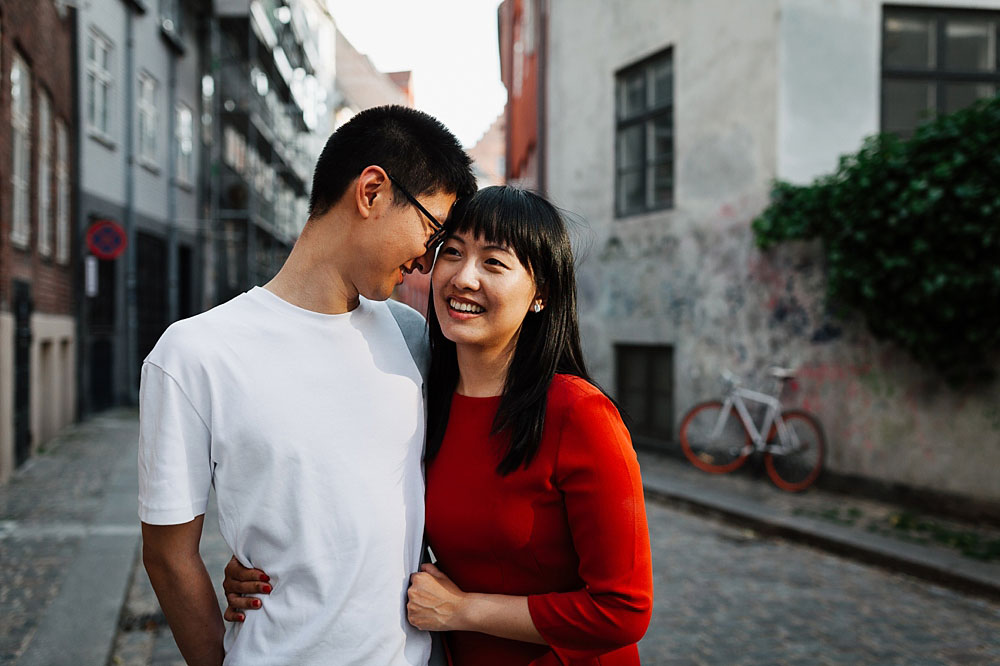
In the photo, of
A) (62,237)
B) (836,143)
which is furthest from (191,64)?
(836,143)

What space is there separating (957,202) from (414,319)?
6257 mm

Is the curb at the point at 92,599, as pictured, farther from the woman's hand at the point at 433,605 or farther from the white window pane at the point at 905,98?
the white window pane at the point at 905,98

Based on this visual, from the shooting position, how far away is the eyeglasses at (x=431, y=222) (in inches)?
75.6

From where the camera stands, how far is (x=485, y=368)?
2055 millimetres

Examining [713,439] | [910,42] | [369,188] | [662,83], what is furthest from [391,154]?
[662,83]

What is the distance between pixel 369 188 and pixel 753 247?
337 inches

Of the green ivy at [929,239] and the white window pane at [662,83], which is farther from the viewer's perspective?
the white window pane at [662,83]

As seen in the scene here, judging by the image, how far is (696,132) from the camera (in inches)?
421

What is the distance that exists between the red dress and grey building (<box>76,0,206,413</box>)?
40.1ft

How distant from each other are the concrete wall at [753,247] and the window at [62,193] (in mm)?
7673

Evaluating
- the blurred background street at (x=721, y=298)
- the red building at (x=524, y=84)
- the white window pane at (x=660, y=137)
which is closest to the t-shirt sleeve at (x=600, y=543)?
the blurred background street at (x=721, y=298)

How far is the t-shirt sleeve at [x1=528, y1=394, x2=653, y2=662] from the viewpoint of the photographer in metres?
1.75

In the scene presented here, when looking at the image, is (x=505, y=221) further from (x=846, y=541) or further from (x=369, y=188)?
(x=846, y=541)

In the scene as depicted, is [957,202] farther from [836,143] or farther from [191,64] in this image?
[191,64]
